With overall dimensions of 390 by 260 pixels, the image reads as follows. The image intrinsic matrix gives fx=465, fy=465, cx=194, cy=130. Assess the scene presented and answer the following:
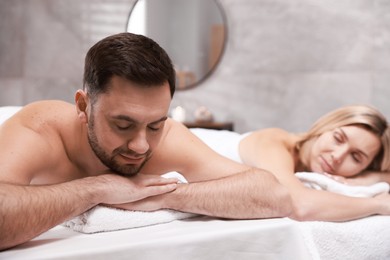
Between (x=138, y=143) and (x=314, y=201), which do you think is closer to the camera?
(x=138, y=143)

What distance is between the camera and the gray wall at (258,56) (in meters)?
3.34

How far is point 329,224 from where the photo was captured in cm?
136

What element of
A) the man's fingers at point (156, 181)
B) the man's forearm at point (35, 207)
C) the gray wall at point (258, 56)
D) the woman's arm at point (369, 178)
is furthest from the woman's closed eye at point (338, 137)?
the gray wall at point (258, 56)

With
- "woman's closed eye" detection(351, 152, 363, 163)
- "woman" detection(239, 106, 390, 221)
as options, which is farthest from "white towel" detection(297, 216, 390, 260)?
"woman's closed eye" detection(351, 152, 363, 163)

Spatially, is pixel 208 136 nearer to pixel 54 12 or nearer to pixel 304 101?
pixel 304 101

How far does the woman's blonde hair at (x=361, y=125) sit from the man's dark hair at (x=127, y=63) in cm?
104

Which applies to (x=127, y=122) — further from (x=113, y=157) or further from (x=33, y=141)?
(x=33, y=141)

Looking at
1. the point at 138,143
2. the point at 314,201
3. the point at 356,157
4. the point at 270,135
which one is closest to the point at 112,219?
the point at 138,143

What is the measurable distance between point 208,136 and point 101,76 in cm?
107

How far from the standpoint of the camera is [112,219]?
1.14 meters

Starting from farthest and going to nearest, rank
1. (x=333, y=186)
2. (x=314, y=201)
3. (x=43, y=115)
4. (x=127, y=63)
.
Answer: (x=333, y=186) < (x=314, y=201) < (x=43, y=115) < (x=127, y=63)

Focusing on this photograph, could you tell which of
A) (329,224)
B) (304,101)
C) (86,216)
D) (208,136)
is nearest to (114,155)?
(86,216)

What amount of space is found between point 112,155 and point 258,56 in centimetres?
249

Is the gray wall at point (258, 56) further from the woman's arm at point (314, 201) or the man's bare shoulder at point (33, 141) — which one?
the man's bare shoulder at point (33, 141)
